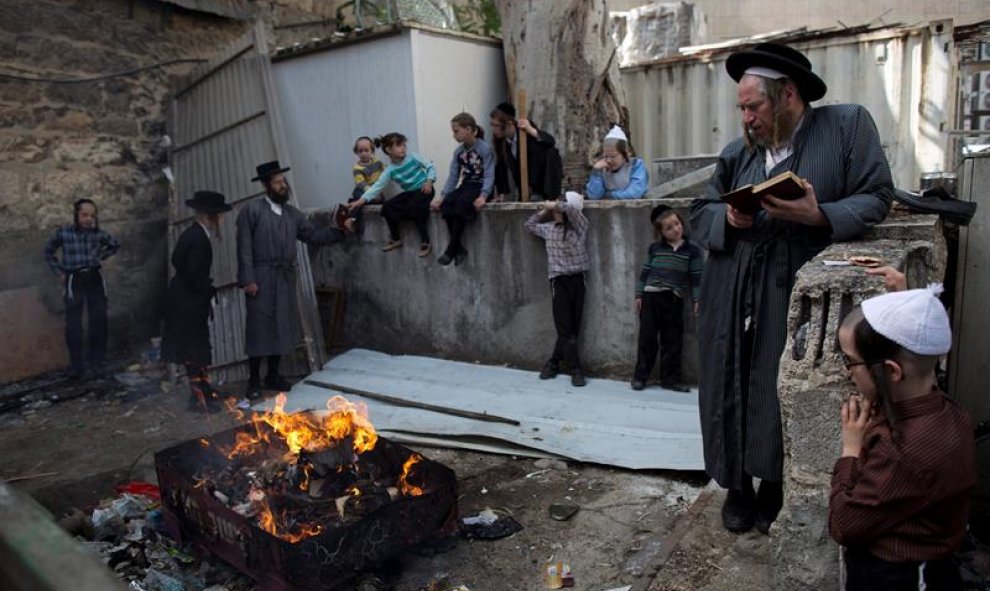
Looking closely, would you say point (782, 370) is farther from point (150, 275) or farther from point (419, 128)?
point (150, 275)

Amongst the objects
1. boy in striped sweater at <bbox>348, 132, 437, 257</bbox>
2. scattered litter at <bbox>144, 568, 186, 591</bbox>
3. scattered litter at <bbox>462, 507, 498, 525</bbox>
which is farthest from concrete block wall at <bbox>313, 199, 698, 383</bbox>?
scattered litter at <bbox>144, 568, 186, 591</bbox>

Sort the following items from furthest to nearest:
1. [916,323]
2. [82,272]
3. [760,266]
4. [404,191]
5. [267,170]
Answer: [82,272], [404,191], [267,170], [760,266], [916,323]

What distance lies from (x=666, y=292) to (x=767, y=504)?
3013 millimetres

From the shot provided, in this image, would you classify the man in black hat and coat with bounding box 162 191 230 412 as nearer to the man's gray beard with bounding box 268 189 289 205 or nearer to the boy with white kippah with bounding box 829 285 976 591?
the man's gray beard with bounding box 268 189 289 205

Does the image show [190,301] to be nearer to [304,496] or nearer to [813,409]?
[304,496]

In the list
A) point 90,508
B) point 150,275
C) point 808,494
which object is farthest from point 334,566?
point 150,275

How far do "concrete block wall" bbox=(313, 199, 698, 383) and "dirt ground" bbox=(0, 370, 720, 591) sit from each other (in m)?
1.77

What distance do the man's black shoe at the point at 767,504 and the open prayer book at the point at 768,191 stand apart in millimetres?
1285

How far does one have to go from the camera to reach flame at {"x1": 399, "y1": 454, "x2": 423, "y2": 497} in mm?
4309

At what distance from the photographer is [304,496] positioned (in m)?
4.27

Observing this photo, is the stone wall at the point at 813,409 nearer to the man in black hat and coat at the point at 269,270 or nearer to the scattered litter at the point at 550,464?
the scattered litter at the point at 550,464

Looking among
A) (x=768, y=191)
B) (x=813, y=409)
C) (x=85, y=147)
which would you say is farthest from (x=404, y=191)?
(x=813, y=409)

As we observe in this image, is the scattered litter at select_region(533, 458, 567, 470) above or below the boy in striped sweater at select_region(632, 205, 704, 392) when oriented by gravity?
below

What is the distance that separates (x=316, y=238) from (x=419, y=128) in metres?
2.03
